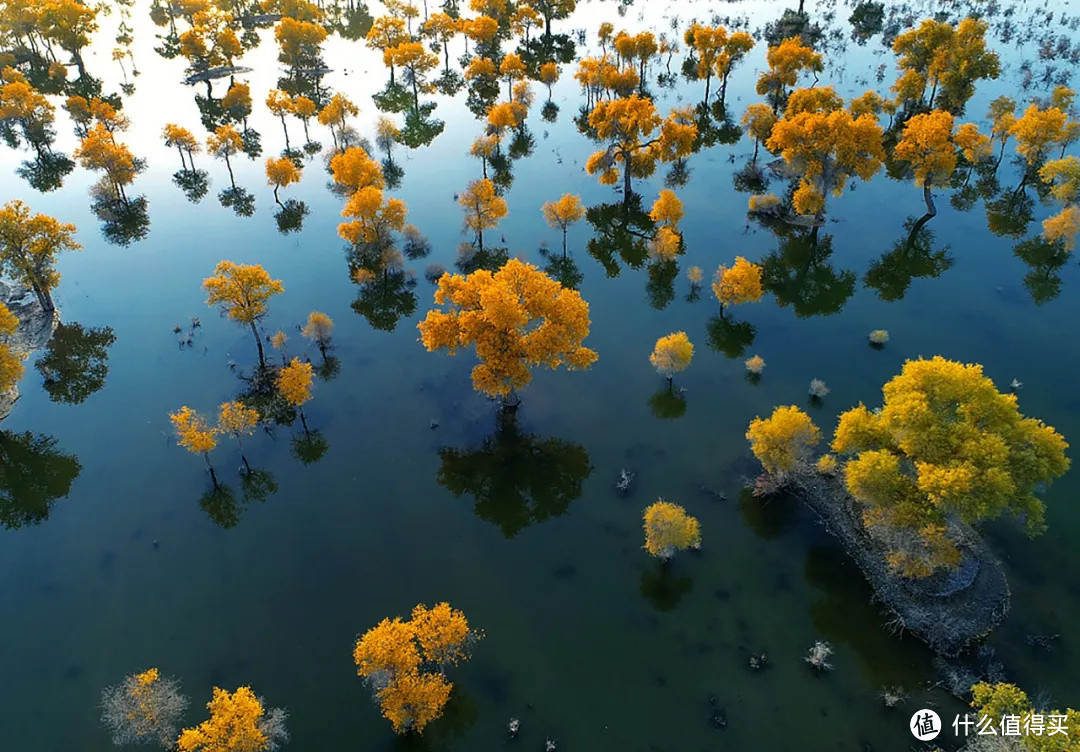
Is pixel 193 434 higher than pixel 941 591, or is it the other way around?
pixel 193 434

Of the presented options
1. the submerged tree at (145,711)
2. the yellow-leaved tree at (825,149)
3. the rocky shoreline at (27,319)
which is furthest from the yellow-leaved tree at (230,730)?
the yellow-leaved tree at (825,149)

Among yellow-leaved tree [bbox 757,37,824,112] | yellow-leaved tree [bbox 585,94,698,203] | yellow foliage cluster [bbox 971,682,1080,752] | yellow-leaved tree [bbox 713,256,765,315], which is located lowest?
yellow foliage cluster [bbox 971,682,1080,752]

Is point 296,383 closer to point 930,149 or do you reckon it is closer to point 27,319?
point 27,319

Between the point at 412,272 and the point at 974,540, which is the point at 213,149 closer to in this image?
the point at 412,272

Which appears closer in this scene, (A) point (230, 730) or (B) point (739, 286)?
(A) point (230, 730)

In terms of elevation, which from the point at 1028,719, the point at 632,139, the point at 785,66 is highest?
the point at 785,66

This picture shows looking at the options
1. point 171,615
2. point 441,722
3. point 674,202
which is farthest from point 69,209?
point 441,722

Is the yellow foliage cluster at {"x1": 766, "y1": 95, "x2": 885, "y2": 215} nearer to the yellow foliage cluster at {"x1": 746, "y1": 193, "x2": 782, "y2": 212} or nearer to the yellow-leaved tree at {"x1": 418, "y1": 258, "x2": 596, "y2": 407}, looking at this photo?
the yellow foliage cluster at {"x1": 746, "y1": 193, "x2": 782, "y2": 212}

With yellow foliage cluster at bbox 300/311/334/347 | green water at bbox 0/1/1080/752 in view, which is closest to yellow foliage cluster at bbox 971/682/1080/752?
green water at bbox 0/1/1080/752

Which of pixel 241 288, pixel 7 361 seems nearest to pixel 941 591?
pixel 241 288
